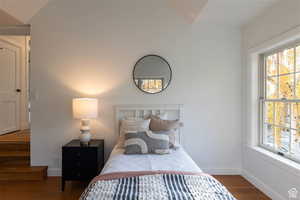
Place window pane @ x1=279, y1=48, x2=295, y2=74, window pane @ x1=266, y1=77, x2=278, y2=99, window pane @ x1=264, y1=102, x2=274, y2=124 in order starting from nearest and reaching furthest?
window pane @ x1=279, y1=48, x2=295, y2=74, window pane @ x1=266, y1=77, x2=278, y2=99, window pane @ x1=264, y1=102, x2=274, y2=124

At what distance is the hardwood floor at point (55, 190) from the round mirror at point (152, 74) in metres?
1.75

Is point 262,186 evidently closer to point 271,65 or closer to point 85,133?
point 271,65

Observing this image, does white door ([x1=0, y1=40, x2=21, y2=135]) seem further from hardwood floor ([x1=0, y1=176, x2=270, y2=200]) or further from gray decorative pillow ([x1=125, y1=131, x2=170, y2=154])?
gray decorative pillow ([x1=125, y1=131, x2=170, y2=154])

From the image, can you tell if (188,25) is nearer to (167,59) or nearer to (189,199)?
(167,59)

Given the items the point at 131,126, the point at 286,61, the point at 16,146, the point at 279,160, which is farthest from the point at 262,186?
the point at 16,146

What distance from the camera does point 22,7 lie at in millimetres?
3461

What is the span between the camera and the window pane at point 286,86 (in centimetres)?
281

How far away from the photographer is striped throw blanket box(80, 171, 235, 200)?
65.4 inches

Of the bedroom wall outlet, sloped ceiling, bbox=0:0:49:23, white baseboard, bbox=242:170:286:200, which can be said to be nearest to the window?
the bedroom wall outlet

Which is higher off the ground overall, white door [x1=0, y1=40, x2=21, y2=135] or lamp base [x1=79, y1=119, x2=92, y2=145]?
white door [x1=0, y1=40, x2=21, y2=135]

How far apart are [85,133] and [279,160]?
2.63m

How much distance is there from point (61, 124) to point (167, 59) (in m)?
2.04

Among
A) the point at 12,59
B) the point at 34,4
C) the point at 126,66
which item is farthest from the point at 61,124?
the point at 12,59

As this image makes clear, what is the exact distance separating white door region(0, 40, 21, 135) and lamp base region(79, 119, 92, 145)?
2.54 metres
